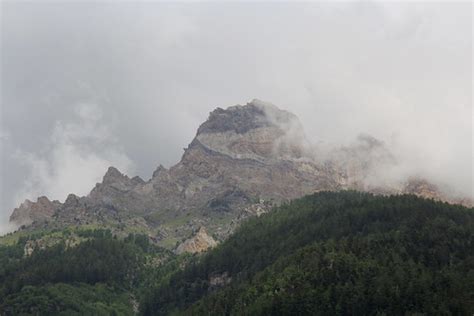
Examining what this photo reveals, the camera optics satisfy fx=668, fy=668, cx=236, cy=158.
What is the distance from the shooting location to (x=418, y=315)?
19525cm

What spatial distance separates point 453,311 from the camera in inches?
7800

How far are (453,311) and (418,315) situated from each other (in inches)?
454
